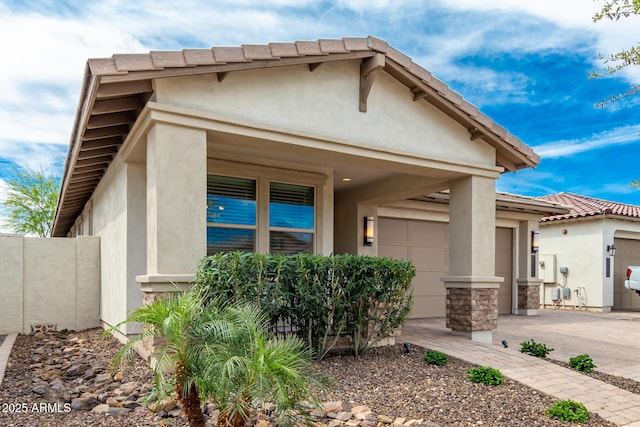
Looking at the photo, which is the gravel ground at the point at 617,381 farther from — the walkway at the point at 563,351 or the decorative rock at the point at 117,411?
the decorative rock at the point at 117,411

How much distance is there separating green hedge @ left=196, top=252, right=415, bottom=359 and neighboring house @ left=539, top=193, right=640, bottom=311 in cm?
1080

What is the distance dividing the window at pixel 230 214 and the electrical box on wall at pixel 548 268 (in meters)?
12.8

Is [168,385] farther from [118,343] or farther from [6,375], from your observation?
[118,343]

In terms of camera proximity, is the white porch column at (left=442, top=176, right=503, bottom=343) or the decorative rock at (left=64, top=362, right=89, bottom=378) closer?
the decorative rock at (left=64, top=362, right=89, bottom=378)

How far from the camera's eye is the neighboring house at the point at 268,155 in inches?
206

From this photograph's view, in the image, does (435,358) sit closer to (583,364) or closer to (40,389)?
(583,364)

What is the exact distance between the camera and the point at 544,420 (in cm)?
432

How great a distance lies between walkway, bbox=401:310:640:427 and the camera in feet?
16.2

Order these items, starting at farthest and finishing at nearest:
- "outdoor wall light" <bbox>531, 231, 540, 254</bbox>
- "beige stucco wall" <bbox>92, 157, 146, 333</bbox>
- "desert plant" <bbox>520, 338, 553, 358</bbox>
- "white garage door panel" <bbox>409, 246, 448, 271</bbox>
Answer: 1. "outdoor wall light" <bbox>531, 231, 540, 254</bbox>
2. "white garage door panel" <bbox>409, 246, 448, 271</bbox>
3. "beige stucco wall" <bbox>92, 157, 146, 333</bbox>
4. "desert plant" <bbox>520, 338, 553, 358</bbox>

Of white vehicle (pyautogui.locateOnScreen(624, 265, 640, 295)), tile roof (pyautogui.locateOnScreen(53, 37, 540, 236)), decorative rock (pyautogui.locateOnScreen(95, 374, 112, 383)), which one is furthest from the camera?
white vehicle (pyautogui.locateOnScreen(624, 265, 640, 295))

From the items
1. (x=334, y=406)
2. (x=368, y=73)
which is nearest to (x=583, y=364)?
(x=334, y=406)

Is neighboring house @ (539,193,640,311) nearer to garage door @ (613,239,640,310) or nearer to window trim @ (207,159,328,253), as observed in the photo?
garage door @ (613,239,640,310)

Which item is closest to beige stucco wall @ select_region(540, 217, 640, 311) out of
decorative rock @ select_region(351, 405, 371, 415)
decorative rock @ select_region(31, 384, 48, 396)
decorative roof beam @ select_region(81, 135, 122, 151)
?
decorative rock @ select_region(351, 405, 371, 415)

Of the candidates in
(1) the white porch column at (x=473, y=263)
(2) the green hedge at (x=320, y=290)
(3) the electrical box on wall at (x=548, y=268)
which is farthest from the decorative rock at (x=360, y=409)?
(3) the electrical box on wall at (x=548, y=268)
